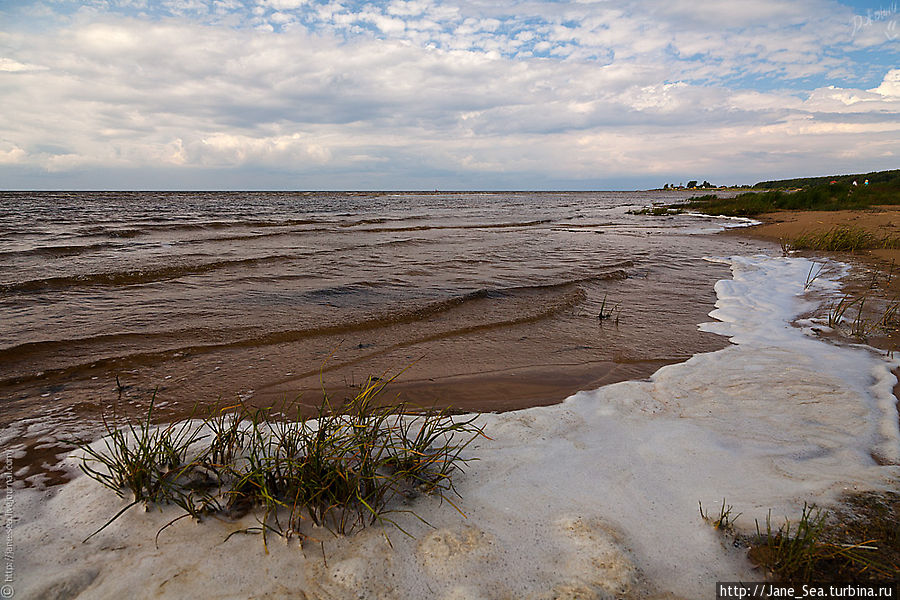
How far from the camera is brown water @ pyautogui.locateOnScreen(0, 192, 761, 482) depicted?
404 centimetres

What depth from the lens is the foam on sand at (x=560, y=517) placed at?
1.90 meters

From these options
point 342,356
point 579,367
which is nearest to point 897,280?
point 579,367

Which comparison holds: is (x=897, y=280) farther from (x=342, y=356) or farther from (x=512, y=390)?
(x=342, y=356)

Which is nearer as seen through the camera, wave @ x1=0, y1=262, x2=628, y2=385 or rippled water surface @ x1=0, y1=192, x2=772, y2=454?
rippled water surface @ x1=0, y1=192, x2=772, y2=454

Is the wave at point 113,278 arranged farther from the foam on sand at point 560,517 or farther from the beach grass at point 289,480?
the beach grass at point 289,480

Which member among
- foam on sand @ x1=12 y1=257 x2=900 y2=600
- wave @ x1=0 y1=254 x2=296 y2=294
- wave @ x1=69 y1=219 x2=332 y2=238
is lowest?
foam on sand @ x1=12 y1=257 x2=900 y2=600

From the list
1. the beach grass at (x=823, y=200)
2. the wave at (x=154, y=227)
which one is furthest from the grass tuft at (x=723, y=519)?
the beach grass at (x=823, y=200)

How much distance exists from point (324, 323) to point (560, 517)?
4.32 m

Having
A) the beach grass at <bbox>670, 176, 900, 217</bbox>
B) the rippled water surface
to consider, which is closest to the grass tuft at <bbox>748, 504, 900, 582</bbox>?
the rippled water surface

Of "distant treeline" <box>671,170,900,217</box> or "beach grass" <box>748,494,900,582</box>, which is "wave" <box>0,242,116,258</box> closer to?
"beach grass" <box>748,494,900,582</box>

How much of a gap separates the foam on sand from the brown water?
0.92m

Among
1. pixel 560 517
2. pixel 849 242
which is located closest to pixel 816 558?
pixel 560 517

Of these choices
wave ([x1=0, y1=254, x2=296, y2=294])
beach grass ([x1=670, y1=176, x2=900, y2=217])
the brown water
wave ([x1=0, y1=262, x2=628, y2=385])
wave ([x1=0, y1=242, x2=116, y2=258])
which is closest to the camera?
the brown water

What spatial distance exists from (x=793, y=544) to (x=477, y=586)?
1.30m
